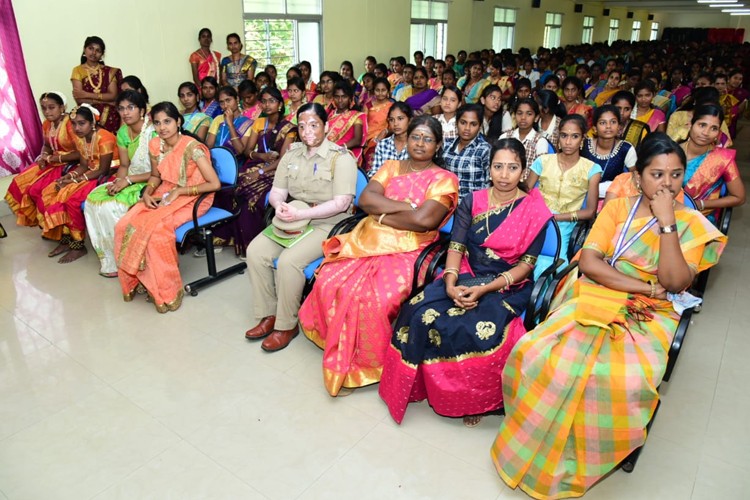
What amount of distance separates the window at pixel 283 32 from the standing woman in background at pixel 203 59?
0.83m

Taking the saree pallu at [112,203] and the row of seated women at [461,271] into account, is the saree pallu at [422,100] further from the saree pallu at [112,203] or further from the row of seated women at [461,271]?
the saree pallu at [112,203]

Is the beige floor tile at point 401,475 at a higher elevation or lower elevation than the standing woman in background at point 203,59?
lower

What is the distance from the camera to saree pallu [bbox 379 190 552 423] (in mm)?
2107

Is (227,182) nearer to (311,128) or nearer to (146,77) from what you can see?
(311,128)

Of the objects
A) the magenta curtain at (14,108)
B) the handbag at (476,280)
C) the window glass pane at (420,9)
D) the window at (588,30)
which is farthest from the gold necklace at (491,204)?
the window at (588,30)

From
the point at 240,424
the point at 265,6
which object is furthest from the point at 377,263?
the point at 265,6

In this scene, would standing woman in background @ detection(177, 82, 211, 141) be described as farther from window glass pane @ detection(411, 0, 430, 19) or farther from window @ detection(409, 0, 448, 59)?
window glass pane @ detection(411, 0, 430, 19)

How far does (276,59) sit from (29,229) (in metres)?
4.16

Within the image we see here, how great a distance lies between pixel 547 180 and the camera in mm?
2957

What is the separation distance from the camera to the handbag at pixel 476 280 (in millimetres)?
2262

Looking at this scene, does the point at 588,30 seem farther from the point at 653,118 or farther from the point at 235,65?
the point at 653,118

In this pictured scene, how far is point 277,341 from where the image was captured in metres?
2.76

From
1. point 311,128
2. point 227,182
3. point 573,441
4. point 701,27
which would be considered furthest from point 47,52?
point 701,27

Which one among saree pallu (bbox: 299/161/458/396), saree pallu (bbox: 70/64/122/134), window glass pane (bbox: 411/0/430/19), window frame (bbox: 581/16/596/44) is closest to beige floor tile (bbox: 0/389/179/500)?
saree pallu (bbox: 299/161/458/396)
